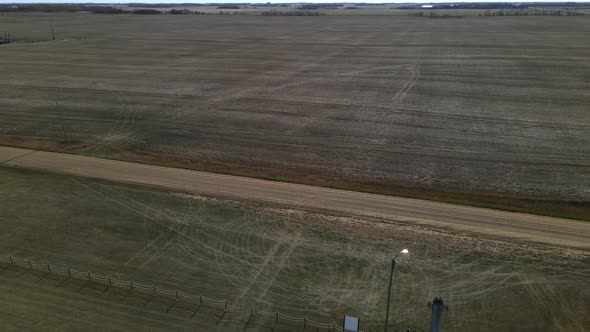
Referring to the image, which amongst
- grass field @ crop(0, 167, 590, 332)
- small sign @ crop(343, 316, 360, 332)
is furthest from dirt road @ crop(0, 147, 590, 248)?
small sign @ crop(343, 316, 360, 332)

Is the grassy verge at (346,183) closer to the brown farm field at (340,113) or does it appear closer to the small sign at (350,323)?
the brown farm field at (340,113)

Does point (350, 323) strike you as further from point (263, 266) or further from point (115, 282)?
point (115, 282)

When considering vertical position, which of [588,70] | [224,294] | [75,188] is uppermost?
[588,70]

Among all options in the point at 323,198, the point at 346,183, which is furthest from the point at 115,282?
the point at 346,183

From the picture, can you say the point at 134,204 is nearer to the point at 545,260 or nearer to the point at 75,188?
the point at 75,188

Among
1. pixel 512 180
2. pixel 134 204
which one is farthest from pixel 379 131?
pixel 134 204

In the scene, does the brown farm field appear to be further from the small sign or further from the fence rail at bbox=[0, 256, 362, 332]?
the small sign
